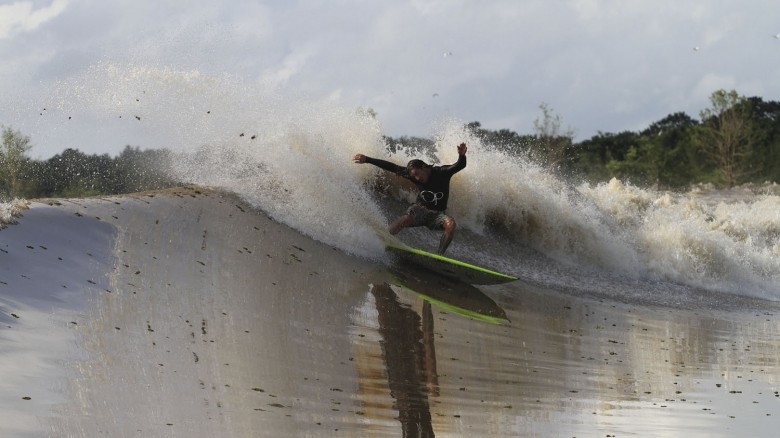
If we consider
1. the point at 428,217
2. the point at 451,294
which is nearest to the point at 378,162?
the point at 428,217

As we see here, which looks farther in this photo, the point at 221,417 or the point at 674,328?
the point at 674,328

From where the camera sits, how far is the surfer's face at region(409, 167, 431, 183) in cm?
1154

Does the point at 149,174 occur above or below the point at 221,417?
above

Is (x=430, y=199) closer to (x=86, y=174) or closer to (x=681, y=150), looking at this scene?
(x=86, y=174)

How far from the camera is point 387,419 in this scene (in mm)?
5438

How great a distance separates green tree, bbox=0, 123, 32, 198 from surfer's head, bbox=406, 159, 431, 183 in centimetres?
1177

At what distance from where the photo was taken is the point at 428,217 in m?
11.7

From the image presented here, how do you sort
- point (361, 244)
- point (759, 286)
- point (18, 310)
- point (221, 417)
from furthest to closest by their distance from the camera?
point (759, 286)
point (361, 244)
point (18, 310)
point (221, 417)

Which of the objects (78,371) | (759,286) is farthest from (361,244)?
(759,286)

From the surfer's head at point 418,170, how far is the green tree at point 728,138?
106ft

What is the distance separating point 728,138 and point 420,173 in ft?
108

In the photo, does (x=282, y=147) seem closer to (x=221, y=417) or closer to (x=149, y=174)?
(x=149, y=174)

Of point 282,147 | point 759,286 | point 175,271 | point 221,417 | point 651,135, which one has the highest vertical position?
point 651,135

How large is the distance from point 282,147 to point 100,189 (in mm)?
10294
